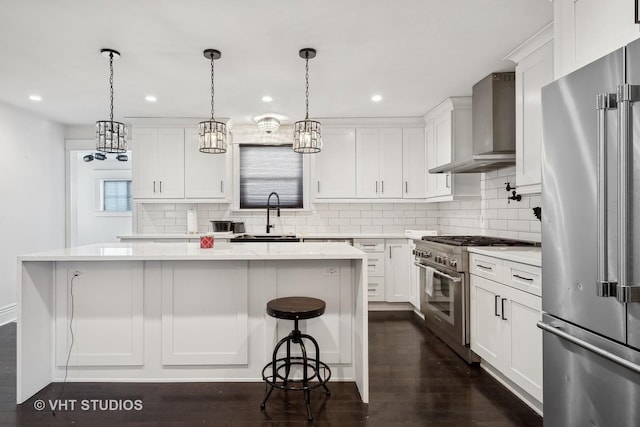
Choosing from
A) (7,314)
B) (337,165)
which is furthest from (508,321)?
(7,314)

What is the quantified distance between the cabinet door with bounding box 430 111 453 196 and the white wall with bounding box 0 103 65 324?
5022mm

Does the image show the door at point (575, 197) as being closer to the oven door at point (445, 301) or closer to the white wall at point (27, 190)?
the oven door at point (445, 301)

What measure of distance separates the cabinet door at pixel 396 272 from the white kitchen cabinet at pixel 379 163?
769 mm

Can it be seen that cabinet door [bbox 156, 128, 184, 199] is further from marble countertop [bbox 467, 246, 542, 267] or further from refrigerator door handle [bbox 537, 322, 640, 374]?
refrigerator door handle [bbox 537, 322, 640, 374]

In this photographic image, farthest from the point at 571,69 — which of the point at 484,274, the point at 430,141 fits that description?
the point at 430,141

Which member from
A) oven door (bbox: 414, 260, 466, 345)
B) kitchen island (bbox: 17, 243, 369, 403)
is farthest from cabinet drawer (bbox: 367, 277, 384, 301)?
kitchen island (bbox: 17, 243, 369, 403)

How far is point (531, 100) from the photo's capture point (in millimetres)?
2682

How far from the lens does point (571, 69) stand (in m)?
1.81

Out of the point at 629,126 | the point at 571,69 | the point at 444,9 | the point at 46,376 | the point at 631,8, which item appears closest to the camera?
the point at 629,126

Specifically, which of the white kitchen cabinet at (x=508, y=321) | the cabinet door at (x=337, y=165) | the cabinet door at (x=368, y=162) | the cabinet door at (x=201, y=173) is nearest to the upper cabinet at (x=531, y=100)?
the white kitchen cabinet at (x=508, y=321)

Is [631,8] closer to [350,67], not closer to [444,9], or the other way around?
[444,9]

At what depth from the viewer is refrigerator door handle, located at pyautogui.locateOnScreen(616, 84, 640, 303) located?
1176mm

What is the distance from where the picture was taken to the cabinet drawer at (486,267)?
249cm

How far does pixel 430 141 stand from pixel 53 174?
5038 millimetres
